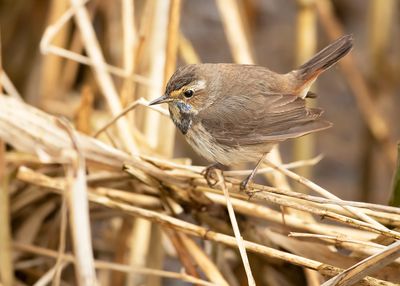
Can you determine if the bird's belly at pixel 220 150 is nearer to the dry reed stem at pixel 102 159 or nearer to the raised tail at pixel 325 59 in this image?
the dry reed stem at pixel 102 159

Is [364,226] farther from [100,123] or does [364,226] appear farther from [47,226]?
[100,123]

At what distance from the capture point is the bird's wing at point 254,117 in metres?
3.04

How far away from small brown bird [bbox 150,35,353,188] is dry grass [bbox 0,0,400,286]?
0.10 meters

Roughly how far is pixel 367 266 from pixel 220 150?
3.04ft

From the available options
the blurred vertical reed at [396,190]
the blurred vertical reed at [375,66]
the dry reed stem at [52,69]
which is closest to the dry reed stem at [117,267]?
the blurred vertical reed at [396,190]

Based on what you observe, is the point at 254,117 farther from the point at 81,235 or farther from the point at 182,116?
the point at 81,235

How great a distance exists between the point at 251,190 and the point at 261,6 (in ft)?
11.1

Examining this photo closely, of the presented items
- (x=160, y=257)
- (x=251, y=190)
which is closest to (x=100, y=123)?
(x=160, y=257)

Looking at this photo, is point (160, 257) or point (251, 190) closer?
point (251, 190)

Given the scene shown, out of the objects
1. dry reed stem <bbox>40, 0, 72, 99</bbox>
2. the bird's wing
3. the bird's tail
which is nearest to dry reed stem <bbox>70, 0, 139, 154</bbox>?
the bird's wing

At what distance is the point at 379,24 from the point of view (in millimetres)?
4605

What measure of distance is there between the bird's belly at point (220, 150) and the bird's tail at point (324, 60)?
36cm

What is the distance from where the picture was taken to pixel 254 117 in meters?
3.11

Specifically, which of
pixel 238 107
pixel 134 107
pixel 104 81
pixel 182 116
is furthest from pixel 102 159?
pixel 238 107
